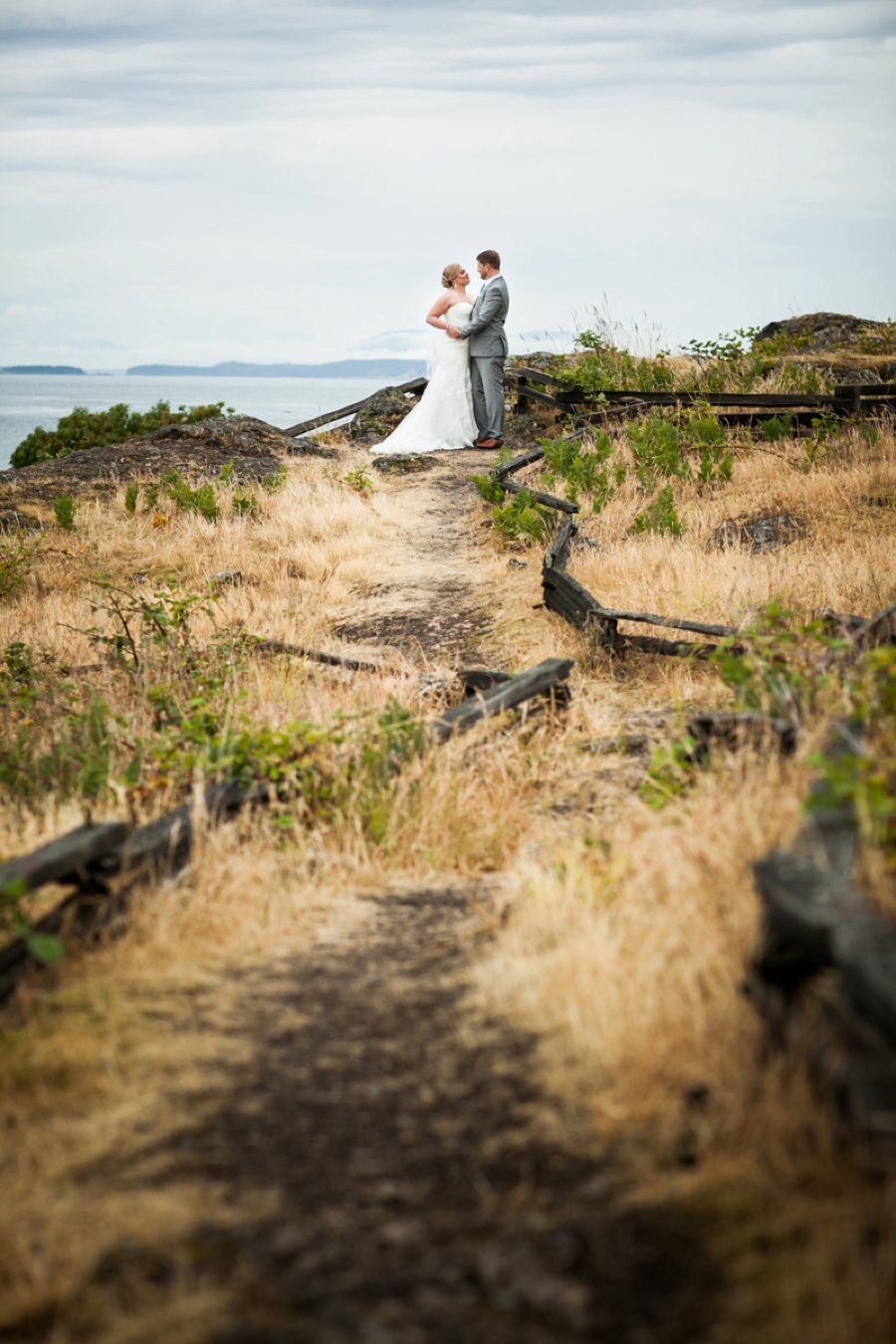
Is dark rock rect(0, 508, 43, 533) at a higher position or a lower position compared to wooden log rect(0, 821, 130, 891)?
higher

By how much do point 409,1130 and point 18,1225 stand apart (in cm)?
98

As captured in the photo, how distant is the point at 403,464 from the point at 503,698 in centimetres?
1185

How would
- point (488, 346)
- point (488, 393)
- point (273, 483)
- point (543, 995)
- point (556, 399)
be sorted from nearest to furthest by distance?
1. point (543, 995)
2. point (273, 483)
3. point (488, 346)
4. point (488, 393)
5. point (556, 399)

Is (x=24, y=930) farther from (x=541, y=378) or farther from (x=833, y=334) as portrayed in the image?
(x=833, y=334)

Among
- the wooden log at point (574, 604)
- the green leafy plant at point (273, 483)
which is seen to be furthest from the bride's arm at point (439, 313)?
the wooden log at point (574, 604)

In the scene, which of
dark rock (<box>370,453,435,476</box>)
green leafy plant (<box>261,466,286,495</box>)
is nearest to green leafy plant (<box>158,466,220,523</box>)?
green leafy plant (<box>261,466,286,495</box>)

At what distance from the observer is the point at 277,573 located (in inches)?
461

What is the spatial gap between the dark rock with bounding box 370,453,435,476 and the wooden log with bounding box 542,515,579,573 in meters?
6.45

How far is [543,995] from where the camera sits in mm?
3543

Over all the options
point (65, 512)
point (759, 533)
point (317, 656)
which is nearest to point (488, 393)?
point (65, 512)

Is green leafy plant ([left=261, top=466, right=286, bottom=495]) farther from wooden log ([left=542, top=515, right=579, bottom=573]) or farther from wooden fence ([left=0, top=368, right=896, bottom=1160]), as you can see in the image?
wooden fence ([left=0, top=368, right=896, bottom=1160])

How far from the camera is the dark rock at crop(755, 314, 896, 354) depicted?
22.0 meters

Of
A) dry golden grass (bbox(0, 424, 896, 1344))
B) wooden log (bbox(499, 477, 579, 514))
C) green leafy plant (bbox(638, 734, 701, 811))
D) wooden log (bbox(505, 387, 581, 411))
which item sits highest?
wooden log (bbox(505, 387, 581, 411))

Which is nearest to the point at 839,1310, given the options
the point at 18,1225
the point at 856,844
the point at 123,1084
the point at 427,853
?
the point at 856,844
